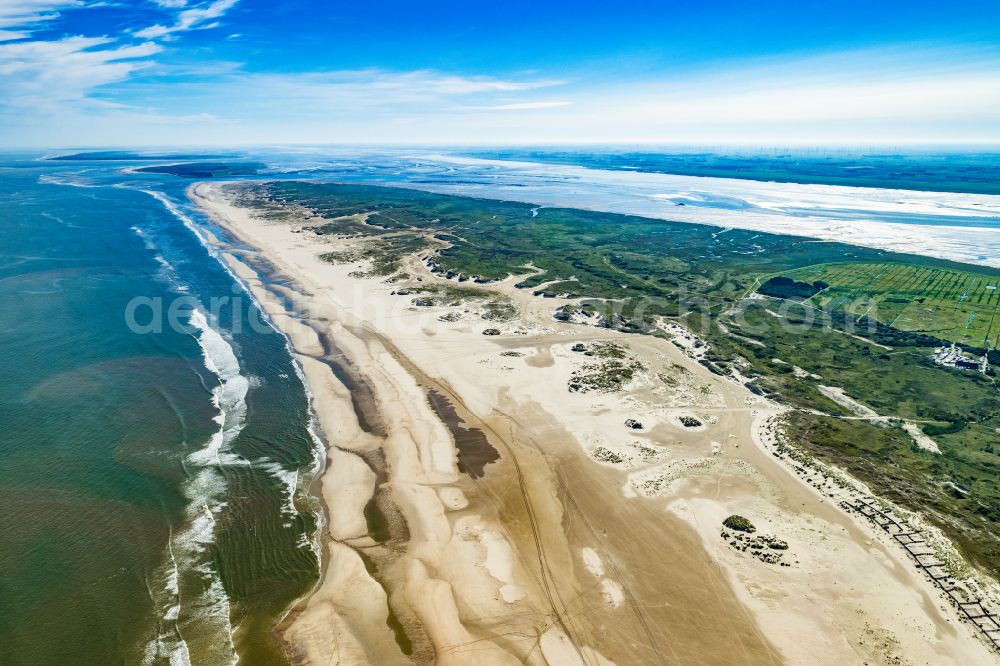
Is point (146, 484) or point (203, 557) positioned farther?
point (146, 484)

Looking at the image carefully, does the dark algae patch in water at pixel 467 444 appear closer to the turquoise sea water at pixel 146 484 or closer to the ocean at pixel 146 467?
the ocean at pixel 146 467

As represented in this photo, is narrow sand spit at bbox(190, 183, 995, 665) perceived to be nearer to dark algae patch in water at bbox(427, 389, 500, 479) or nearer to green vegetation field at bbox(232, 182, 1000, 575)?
dark algae patch in water at bbox(427, 389, 500, 479)

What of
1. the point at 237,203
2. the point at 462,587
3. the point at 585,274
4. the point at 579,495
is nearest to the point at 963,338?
the point at 585,274

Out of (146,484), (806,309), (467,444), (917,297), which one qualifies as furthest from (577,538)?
(917,297)

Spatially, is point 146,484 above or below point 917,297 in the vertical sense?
below

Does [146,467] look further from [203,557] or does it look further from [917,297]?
[917,297]

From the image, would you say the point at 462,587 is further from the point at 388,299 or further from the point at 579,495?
the point at 388,299

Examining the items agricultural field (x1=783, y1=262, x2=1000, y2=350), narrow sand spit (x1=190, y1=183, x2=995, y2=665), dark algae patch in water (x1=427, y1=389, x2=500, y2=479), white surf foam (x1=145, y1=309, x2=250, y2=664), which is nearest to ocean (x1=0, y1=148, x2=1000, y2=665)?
white surf foam (x1=145, y1=309, x2=250, y2=664)
